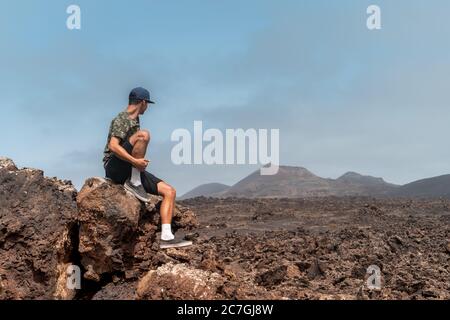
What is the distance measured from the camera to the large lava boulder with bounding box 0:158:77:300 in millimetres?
6992

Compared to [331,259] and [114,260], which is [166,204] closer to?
[114,260]

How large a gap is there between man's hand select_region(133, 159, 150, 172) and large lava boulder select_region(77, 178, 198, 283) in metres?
0.39

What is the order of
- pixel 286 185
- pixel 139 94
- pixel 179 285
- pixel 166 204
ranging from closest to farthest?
pixel 179 285 < pixel 139 94 < pixel 166 204 < pixel 286 185

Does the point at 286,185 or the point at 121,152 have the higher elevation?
the point at 286,185

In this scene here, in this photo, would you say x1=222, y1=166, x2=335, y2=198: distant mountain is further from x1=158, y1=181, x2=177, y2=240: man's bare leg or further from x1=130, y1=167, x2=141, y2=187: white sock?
x1=130, y1=167, x2=141, y2=187: white sock

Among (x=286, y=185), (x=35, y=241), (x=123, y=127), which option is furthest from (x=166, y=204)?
(x=286, y=185)

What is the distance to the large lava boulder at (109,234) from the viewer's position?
7.18 metres

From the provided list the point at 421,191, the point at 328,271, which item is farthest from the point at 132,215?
the point at 421,191

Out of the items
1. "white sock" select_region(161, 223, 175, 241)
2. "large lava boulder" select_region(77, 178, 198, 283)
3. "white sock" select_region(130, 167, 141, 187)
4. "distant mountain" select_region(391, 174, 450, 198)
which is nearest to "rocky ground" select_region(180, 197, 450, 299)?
"white sock" select_region(161, 223, 175, 241)

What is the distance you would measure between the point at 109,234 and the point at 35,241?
955 millimetres

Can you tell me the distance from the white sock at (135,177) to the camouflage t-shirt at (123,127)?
49 cm

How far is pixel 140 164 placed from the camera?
7.21 metres

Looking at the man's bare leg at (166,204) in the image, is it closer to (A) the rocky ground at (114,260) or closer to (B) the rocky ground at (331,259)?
(A) the rocky ground at (114,260)
